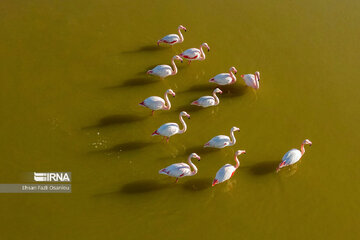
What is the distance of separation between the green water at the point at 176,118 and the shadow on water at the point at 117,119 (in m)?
0.02

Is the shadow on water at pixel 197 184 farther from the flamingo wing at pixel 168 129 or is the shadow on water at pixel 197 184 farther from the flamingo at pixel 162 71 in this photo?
the flamingo at pixel 162 71

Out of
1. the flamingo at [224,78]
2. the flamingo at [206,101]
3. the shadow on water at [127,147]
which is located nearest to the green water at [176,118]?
the shadow on water at [127,147]

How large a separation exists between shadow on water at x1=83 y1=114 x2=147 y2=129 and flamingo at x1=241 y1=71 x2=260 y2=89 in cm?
205

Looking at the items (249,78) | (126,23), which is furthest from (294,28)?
(126,23)

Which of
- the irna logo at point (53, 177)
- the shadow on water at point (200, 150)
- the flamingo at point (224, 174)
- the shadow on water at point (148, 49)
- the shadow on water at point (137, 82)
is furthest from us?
the shadow on water at point (148, 49)

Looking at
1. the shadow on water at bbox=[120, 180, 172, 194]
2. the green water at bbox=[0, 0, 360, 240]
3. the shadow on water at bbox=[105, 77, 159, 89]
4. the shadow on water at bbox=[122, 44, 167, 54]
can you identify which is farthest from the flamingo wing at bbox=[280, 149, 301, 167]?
the shadow on water at bbox=[122, 44, 167, 54]

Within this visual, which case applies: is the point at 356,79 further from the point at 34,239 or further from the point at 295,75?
the point at 34,239

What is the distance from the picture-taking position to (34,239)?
5691mm

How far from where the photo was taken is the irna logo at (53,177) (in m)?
6.27

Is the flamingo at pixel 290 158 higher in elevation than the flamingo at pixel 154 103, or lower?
lower

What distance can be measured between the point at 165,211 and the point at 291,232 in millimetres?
1915

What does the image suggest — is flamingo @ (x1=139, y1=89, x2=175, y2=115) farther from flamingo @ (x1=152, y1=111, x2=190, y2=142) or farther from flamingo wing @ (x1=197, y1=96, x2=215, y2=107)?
flamingo wing @ (x1=197, y1=96, x2=215, y2=107)

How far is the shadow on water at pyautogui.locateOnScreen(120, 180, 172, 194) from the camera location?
621 centimetres

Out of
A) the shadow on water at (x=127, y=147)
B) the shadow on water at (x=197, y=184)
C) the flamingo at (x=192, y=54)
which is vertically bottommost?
→ the shadow on water at (x=197, y=184)
